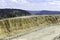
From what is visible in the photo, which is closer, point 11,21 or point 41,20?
point 11,21

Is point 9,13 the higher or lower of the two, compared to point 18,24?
lower

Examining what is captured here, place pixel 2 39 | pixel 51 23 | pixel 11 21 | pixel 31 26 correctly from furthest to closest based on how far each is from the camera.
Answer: pixel 51 23
pixel 31 26
pixel 11 21
pixel 2 39

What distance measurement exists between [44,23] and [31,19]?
345 inches

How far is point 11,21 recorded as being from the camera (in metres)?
46.4

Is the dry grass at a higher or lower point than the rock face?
higher

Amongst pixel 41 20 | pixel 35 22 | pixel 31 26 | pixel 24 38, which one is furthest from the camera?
pixel 41 20

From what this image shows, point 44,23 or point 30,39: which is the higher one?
point 30,39

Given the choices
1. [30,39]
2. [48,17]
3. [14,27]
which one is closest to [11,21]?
[14,27]

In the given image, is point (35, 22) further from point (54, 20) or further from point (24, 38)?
point (24, 38)

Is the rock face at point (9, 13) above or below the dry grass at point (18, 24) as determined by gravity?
Answer: below

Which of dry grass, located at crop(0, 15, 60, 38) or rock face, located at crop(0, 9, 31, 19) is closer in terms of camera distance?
dry grass, located at crop(0, 15, 60, 38)

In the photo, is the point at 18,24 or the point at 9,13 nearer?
the point at 18,24

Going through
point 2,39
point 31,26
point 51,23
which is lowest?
point 51,23

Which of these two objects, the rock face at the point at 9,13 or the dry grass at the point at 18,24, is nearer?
the dry grass at the point at 18,24
